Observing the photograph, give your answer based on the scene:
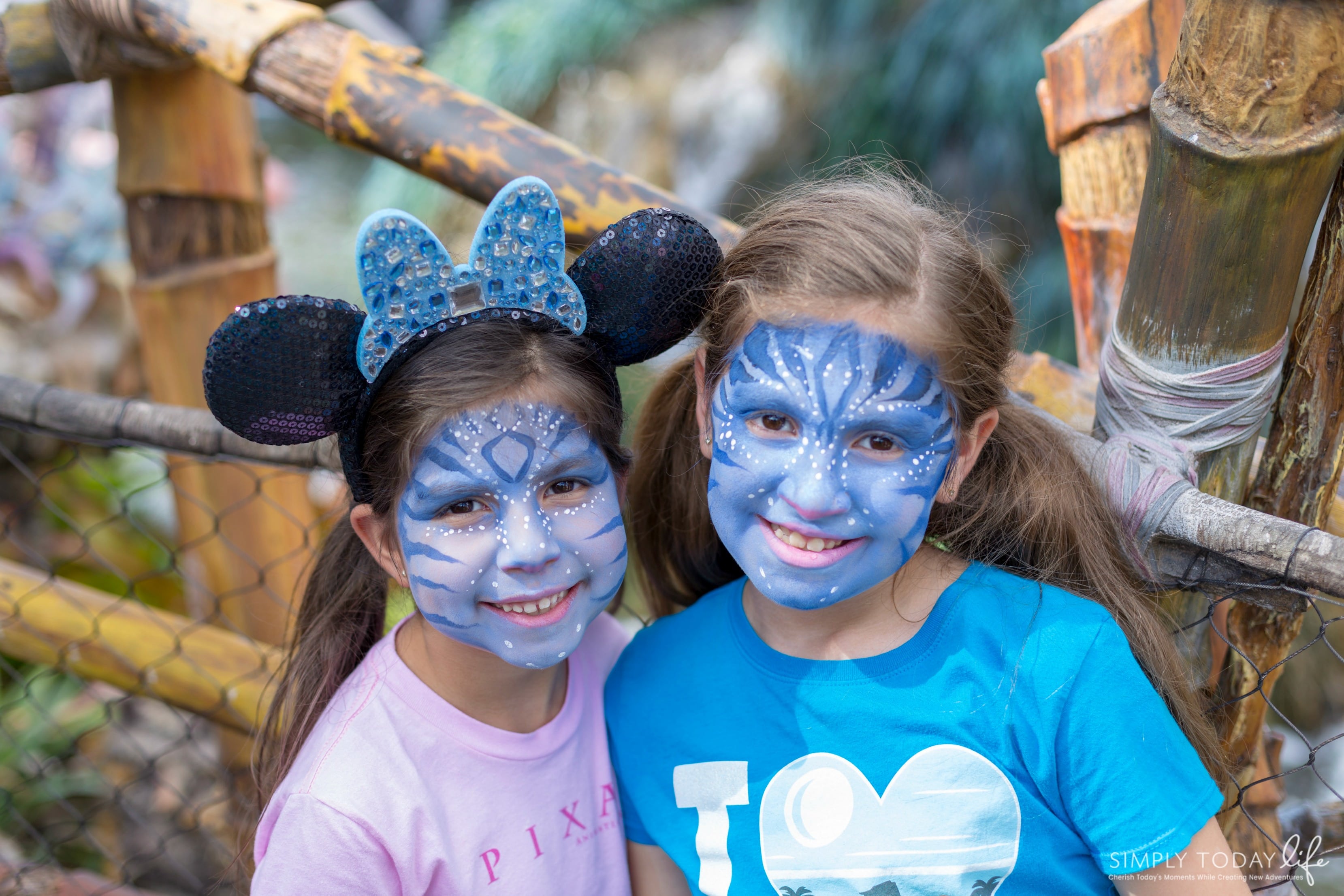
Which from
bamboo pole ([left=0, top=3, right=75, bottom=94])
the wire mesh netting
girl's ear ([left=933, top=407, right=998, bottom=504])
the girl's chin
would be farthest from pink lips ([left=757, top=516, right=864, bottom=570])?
bamboo pole ([left=0, top=3, right=75, bottom=94])

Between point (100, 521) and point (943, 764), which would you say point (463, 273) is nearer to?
point (943, 764)

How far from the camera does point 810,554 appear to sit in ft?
3.56

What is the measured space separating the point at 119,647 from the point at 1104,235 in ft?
5.99

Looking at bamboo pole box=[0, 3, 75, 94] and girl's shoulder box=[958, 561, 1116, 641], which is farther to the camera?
bamboo pole box=[0, 3, 75, 94]

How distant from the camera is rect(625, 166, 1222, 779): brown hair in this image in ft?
3.58

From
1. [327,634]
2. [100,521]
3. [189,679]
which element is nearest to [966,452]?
[327,634]

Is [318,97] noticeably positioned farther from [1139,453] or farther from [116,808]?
[116,808]

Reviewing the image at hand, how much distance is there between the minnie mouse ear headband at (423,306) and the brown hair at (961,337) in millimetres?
89

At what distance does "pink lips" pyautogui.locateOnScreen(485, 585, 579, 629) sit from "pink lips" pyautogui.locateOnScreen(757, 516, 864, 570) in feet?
0.75

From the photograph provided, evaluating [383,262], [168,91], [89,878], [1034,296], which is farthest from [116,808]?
[1034,296]

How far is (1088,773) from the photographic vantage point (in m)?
1.06

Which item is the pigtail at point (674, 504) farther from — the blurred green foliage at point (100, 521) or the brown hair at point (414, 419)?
the blurred green foliage at point (100, 521)

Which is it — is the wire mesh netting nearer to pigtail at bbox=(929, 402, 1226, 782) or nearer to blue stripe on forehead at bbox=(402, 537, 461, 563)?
blue stripe on forehead at bbox=(402, 537, 461, 563)

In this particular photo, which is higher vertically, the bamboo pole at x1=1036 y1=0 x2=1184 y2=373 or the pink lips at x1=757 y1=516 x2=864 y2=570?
the bamboo pole at x1=1036 y1=0 x2=1184 y2=373
